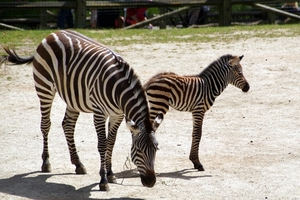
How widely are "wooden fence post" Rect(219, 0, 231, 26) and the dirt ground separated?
4.91m

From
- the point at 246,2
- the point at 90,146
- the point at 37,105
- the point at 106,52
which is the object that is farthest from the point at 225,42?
the point at 106,52

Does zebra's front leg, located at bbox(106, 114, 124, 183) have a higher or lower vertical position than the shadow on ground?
higher

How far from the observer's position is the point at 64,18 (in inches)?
828

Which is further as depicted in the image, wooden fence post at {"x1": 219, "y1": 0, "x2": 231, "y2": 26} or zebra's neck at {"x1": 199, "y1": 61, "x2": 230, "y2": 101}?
wooden fence post at {"x1": 219, "y1": 0, "x2": 231, "y2": 26}

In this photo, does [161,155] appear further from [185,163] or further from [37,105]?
[37,105]

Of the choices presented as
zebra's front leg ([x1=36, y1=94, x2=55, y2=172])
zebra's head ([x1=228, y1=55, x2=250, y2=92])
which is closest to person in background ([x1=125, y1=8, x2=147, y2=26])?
zebra's head ([x1=228, y1=55, x2=250, y2=92])

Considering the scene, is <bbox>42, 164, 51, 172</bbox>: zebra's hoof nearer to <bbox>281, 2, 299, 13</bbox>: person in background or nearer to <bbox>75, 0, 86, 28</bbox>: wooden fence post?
<bbox>75, 0, 86, 28</bbox>: wooden fence post

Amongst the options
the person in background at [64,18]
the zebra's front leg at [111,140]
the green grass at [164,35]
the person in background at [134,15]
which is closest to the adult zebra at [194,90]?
the zebra's front leg at [111,140]

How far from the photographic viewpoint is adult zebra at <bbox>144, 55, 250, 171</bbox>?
9180mm

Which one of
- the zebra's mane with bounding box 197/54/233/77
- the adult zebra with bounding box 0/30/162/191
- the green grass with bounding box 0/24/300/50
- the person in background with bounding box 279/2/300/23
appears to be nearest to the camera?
the adult zebra with bounding box 0/30/162/191

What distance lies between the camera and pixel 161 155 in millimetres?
9773

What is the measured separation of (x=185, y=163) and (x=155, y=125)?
6.29 ft

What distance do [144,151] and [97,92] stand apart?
3.51 feet

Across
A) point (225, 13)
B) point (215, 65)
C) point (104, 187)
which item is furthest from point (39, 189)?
point (225, 13)
